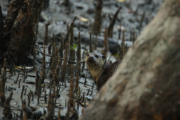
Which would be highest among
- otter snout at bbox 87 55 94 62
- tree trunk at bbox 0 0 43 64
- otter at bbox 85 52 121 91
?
tree trunk at bbox 0 0 43 64

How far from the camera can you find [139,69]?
72.2 inches

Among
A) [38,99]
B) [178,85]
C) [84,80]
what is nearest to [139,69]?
[178,85]

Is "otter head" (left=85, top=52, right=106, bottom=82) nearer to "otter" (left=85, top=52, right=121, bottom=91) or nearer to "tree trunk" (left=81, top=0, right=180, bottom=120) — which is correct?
"otter" (left=85, top=52, right=121, bottom=91)

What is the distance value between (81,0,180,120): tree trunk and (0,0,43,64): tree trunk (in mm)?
2408

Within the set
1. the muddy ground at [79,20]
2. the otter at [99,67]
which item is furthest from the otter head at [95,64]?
the muddy ground at [79,20]

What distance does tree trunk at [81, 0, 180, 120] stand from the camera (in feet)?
5.54

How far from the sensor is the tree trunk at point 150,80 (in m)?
1.69

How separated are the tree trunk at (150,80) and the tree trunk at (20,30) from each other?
7.90 feet

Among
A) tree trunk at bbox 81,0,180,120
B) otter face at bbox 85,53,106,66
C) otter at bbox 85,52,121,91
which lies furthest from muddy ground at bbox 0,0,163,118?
tree trunk at bbox 81,0,180,120

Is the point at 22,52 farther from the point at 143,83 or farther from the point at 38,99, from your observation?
the point at 143,83

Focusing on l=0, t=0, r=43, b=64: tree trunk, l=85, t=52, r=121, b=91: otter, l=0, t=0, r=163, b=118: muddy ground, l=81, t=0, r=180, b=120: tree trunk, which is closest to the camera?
l=81, t=0, r=180, b=120: tree trunk

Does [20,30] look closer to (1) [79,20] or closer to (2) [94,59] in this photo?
(2) [94,59]

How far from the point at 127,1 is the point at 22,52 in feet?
26.6

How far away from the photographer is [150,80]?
5.71ft
